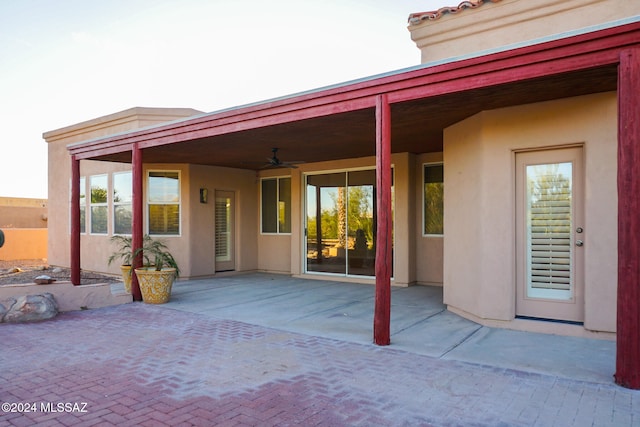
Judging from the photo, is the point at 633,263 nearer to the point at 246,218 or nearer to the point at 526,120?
the point at 526,120

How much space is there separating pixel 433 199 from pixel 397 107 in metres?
4.18

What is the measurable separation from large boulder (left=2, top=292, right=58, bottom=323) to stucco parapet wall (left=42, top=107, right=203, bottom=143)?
16.7 ft

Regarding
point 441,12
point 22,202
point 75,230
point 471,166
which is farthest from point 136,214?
point 22,202

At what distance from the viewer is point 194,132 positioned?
673 centimetres

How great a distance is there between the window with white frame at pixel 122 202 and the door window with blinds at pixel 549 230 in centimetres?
895

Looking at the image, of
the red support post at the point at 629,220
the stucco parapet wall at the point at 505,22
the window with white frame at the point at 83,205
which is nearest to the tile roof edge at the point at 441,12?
the stucco parapet wall at the point at 505,22

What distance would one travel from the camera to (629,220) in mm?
3314

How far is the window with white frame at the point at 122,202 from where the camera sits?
34.6ft

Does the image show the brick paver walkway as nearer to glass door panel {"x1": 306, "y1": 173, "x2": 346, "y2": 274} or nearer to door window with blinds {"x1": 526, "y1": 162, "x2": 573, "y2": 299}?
door window with blinds {"x1": 526, "y1": 162, "x2": 573, "y2": 299}

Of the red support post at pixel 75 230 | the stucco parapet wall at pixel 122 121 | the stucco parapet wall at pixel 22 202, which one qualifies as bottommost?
the red support post at pixel 75 230

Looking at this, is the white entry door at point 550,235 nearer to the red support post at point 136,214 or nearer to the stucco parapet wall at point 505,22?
the stucco parapet wall at point 505,22

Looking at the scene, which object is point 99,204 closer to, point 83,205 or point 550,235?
point 83,205

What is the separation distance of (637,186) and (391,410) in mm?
2547

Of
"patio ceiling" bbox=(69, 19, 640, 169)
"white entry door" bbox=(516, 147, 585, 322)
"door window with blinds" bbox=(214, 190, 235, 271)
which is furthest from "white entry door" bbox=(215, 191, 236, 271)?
"white entry door" bbox=(516, 147, 585, 322)
